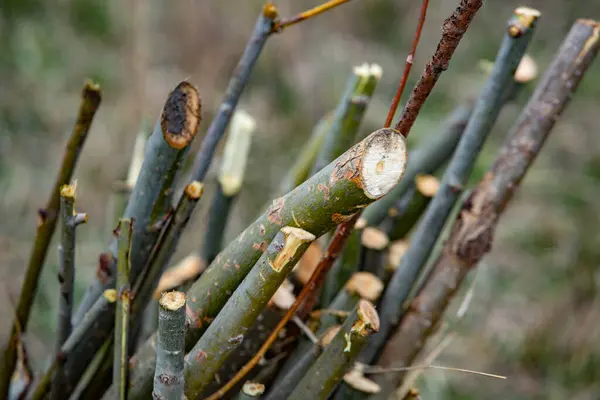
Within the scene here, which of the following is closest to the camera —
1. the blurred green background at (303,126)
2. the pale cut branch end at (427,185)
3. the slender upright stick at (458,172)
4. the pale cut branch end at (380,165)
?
the pale cut branch end at (380,165)

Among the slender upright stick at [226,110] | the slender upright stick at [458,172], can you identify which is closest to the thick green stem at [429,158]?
the slender upright stick at [458,172]

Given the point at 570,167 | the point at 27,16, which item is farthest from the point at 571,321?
the point at 27,16

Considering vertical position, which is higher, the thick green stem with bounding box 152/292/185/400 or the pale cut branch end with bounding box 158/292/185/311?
the pale cut branch end with bounding box 158/292/185/311

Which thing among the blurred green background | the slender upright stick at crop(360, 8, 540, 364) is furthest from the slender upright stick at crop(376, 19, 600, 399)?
the blurred green background

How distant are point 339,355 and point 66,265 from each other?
0.25 m

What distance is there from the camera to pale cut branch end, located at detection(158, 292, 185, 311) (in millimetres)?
405

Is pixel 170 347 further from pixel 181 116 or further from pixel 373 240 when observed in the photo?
pixel 373 240

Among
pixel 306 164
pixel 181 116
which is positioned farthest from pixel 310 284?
pixel 306 164

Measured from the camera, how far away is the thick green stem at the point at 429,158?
2.51 ft

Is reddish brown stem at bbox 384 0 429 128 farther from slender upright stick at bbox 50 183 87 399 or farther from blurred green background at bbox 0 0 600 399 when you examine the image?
blurred green background at bbox 0 0 600 399

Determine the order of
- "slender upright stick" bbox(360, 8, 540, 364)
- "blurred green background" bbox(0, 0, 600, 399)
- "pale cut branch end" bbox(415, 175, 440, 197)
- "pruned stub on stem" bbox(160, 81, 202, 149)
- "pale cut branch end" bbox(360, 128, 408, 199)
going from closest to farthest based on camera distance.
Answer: "pale cut branch end" bbox(360, 128, 408, 199) < "pruned stub on stem" bbox(160, 81, 202, 149) < "slender upright stick" bbox(360, 8, 540, 364) < "pale cut branch end" bbox(415, 175, 440, 197) < "blurred green background" bbox(0, 0, 600, 399)

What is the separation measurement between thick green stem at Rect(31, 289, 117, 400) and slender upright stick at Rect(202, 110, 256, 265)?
0.21m

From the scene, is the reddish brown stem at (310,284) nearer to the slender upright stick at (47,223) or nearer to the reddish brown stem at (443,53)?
the reddish brown stem at (443,53)

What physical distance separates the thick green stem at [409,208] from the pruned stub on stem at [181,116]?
0.34m
